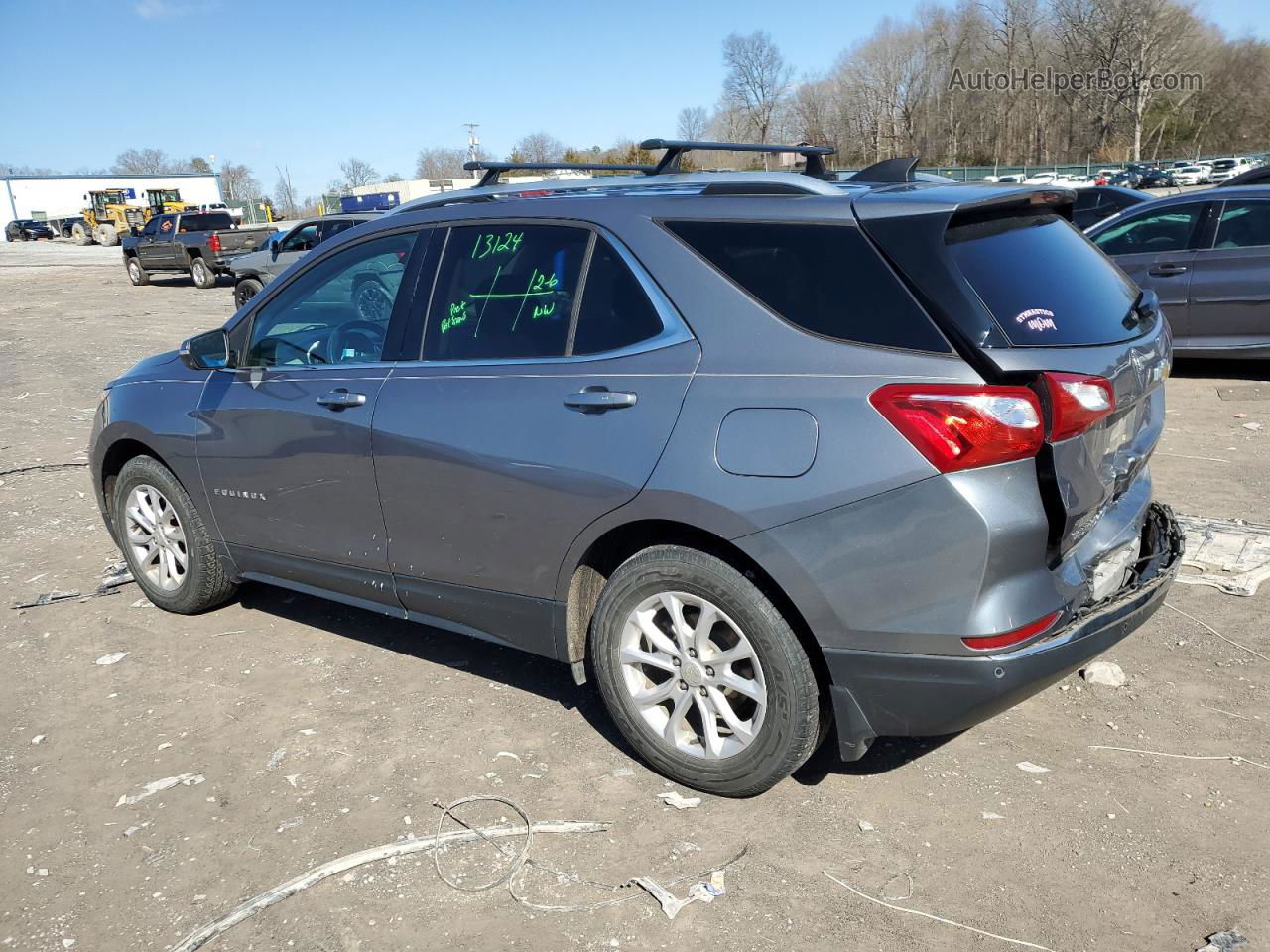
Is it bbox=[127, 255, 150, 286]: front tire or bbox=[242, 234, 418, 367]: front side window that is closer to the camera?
bbox=[242, 234, 418, 367]: front side window

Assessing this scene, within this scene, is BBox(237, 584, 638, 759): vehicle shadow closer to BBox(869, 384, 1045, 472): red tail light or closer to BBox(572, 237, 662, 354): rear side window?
BBox(572, 237, 662, 354): rear side window

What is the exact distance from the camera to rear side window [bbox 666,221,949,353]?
2.90m

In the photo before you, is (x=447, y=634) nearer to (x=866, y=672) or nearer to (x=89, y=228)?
(x=866, y=672)

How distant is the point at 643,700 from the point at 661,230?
1.52 m

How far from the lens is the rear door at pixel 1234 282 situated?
29.0 ft

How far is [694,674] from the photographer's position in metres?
3.28

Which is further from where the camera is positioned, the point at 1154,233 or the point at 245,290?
the point at 245,290

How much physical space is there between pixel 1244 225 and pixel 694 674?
806cm

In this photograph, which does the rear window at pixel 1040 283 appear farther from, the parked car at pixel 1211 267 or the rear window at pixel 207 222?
the rear window at pixel 207 222

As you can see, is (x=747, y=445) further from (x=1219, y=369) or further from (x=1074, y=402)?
(x=1219, y=369)

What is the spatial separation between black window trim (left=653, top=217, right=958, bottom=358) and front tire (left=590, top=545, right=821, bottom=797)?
2.41 ft

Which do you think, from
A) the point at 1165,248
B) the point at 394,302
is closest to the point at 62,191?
the point at 1165,248

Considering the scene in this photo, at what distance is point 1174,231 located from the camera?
9422mm
